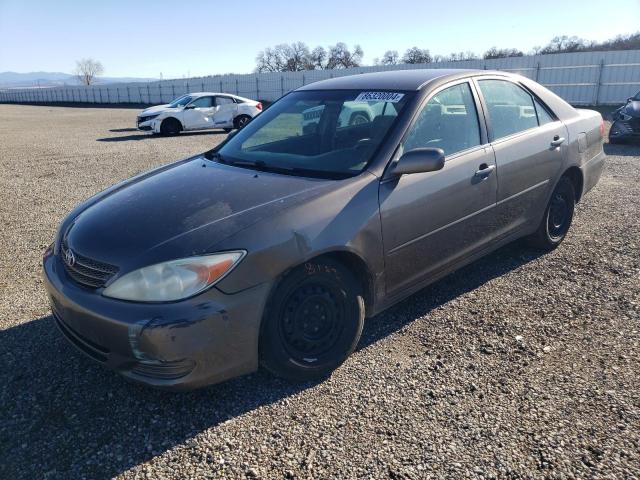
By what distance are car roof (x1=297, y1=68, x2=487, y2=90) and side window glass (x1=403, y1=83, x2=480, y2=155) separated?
0.15m

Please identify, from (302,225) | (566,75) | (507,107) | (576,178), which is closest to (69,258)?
(302,225)

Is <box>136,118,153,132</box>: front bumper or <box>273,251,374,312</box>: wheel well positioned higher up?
<box>136,118,153,132</box>: front bumper

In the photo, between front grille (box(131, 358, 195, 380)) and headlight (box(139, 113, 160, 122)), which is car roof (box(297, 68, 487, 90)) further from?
headlight (box(139, 113, 160, 122))

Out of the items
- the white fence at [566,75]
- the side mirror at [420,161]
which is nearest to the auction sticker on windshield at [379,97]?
the side mirror at [420,161]

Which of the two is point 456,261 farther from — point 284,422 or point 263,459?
point 263,459

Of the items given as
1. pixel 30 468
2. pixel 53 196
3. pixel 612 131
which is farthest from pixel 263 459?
pixel 612 131

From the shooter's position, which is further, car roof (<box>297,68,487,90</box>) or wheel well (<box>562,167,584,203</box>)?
wheel well (<box>562,167,584,203</box>)

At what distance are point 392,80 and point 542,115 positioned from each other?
5.11 feet

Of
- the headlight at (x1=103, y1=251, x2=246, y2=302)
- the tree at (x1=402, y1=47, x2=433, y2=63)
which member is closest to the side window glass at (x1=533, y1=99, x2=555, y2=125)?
the headlight at (x1=103, y1=251, x2=246, y2=302)

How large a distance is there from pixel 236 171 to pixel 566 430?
7.91 feet

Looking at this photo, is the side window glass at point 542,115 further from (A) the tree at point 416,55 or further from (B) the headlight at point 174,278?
(A) the tree at point 416,55

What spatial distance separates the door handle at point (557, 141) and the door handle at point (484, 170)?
39.7 inches

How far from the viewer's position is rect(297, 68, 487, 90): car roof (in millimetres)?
3639

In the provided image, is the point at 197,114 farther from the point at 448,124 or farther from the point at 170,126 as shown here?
the point at 448,124
